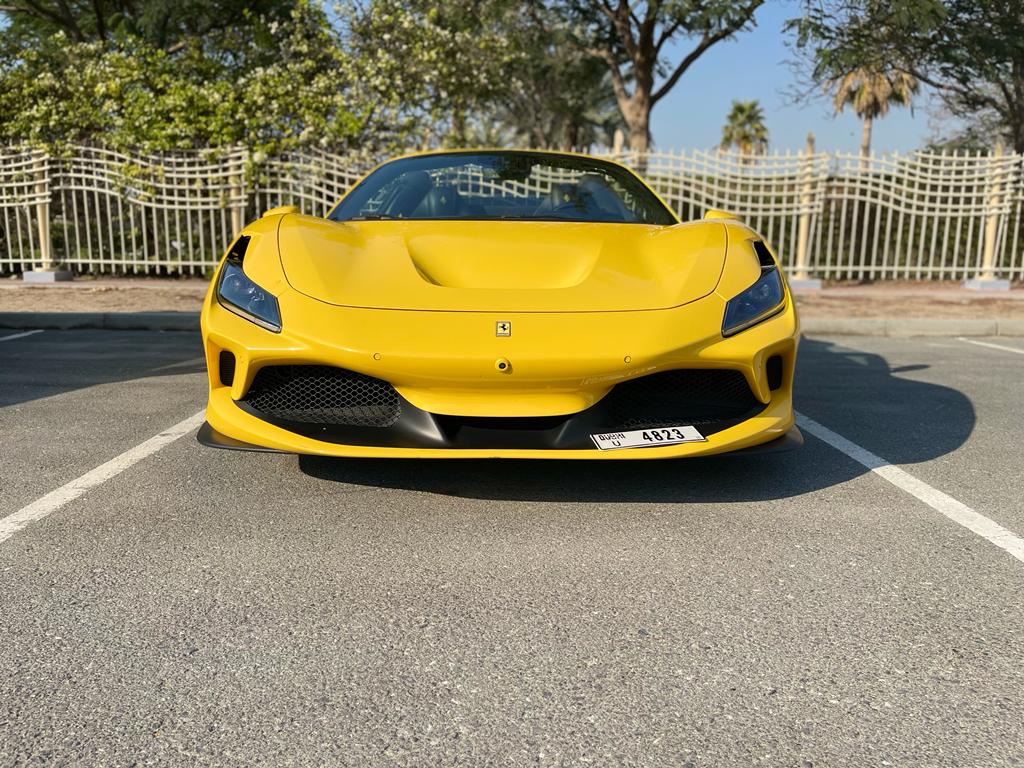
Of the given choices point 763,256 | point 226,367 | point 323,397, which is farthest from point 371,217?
point 763,256

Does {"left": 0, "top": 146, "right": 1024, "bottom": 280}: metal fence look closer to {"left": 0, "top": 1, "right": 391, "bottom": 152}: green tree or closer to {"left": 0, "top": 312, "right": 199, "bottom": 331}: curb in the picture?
{"left": 0, "top": 1, "right": 391, "bottom": 152}: green tree

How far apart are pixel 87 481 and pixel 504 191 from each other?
7.57ft

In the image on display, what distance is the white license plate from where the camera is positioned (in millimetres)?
2865

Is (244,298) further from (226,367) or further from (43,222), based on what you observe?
(43,222)

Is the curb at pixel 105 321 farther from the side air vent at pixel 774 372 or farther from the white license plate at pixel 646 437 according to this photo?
the side air vent at pixel 774 372

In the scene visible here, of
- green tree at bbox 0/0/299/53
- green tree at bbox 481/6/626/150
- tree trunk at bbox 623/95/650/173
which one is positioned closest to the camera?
green tree at bbox 0/0/299/53

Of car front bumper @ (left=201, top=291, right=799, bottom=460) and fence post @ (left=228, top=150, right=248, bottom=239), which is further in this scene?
fence post @ (left=228, top=150, right=248, bottom=239)

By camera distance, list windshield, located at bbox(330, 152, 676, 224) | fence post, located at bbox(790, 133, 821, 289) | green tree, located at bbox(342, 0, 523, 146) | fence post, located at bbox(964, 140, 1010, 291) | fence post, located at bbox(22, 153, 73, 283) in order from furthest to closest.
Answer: green tree, located at bbox(342, 0, 523, 146), fence post, located at bbox(964, 140, 1010, 291), fence post, located at bbox(790, 133, 821, 289), fence post, located at bbox(22, 153, 73, 283), windshield, located at bbox(330, 152, 676, 224)

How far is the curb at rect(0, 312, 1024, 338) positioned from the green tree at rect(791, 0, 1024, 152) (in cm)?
734

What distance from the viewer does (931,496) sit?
10.6 ft

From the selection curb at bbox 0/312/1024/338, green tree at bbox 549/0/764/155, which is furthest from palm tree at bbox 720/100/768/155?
curb at bbox 0/312/1024/338

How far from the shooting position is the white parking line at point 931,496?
110 inches

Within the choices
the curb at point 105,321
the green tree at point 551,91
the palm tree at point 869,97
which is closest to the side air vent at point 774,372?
the curb at point 105,321

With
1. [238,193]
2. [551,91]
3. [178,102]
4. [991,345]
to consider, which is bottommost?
[991,345]
